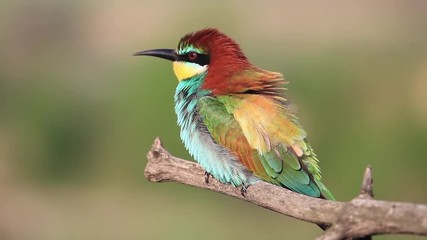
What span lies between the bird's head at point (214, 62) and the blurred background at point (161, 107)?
9.12ft

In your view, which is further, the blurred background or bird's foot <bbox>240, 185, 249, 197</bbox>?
the blurred background

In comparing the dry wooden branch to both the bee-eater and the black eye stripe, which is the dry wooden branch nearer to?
the bee-eater

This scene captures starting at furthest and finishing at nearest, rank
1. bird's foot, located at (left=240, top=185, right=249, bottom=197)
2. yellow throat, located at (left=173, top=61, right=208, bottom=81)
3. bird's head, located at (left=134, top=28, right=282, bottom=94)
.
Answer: yellow throat, located at (left=173, top=61, right=208, bottom=81) → bird's head, located at (left=134, top=28, right=282, bottom=94) → bird's foot, located at (left=240, top=185, right=249, bottom=197)

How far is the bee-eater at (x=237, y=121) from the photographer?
238cm

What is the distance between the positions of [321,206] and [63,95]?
516 cm

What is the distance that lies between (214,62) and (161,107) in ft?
10.6

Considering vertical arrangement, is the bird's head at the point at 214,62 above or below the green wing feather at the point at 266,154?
above

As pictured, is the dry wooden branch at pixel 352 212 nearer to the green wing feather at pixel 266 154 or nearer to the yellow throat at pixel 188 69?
the green wing feather at pixel 266 154

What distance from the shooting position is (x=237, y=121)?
8.02 feet

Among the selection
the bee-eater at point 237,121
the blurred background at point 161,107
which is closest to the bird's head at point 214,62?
the bee-eater at point 237,121

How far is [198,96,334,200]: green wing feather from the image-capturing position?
237 cm

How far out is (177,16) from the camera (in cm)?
727

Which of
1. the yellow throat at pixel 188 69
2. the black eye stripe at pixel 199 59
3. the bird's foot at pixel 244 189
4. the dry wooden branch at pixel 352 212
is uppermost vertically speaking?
the black eye stripe at pixel 199 59

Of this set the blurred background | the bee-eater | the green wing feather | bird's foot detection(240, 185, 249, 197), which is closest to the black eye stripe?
the bee-eater
